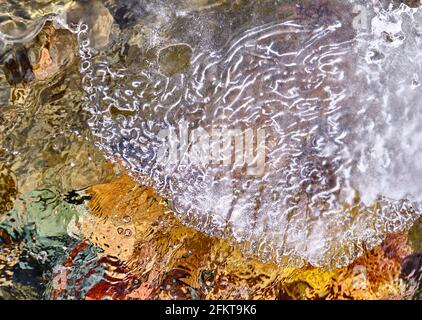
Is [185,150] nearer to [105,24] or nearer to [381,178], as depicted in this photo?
[105,24]

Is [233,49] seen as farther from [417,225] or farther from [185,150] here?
[417,225]

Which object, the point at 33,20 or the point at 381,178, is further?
the point at 381,178

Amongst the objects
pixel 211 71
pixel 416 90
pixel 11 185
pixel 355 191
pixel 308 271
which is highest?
pixel 211 71

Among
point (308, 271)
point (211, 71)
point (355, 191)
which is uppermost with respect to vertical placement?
point (211, 71)

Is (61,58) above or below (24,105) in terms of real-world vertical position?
above

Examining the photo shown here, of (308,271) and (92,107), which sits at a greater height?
(92,107)

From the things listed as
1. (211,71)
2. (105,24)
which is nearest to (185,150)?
(211,71)

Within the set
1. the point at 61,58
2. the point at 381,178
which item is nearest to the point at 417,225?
the point at 381,178
